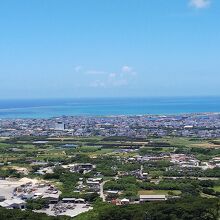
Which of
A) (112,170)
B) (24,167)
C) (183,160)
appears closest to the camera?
(112,170)

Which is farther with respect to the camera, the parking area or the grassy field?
the grassy field

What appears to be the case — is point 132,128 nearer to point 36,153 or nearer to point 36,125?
point 36,125

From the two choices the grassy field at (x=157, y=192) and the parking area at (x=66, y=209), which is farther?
the grassy field at (x=157, y=192)

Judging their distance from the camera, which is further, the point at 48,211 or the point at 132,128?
the point at 132,128

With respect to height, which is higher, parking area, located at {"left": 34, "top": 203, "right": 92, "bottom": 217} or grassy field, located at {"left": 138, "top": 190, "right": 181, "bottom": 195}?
grassy field, located at {"left": 138, "top": 190, "right": 181, "bottom": 195}

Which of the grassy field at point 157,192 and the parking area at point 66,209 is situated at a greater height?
the grassy field at point 157,192

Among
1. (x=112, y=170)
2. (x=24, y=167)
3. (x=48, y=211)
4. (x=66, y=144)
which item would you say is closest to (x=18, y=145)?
(x=66, y=144)

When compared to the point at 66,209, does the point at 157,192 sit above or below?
above

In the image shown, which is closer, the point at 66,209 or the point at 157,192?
the point at 66,209

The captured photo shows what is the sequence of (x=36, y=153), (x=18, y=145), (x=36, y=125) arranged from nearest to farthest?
1. (x=36, y=153)
2. (x=18, y=145)
3. (x=36, y=125)
